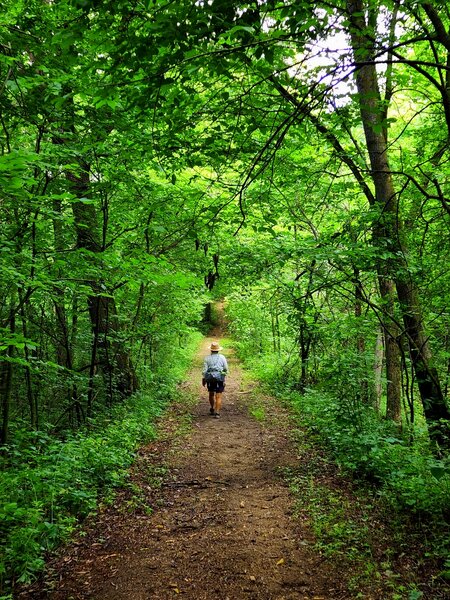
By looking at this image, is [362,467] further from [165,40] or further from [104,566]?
[165,40]

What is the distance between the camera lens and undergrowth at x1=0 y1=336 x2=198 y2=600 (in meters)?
3.87

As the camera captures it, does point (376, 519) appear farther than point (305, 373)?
No

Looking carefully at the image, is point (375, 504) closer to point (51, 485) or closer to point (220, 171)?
point (51, 485)

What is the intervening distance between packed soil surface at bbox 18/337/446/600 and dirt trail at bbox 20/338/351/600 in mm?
11

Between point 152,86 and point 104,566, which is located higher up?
point 152,86

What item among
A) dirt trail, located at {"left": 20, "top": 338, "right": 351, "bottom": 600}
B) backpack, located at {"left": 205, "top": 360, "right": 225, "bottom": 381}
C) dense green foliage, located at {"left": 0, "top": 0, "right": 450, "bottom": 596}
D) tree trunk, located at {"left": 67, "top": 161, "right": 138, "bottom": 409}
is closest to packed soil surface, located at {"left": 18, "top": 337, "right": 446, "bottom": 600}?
dirt trail, located at {"left": 20, "top": 338, "right": 351, "bottom": 600}

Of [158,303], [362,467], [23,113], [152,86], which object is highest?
[23,113]

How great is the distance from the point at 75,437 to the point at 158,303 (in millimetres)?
6359

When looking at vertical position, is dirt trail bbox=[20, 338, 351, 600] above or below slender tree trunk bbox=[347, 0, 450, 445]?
below

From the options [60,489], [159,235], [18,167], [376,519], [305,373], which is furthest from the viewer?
[305,373]

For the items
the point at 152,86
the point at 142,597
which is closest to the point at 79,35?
the point at 152,86

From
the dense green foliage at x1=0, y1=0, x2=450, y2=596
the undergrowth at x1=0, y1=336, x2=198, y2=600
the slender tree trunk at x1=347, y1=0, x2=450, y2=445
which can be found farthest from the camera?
the slender tree trunk at x1=347, y1=0, x2=450, y2=445

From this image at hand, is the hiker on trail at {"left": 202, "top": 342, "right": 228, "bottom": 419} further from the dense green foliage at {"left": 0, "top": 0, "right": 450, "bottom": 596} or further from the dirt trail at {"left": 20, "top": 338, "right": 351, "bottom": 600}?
the dirt trail at {"left": 20, "top": 338, "right": 351, "bottom": 600}

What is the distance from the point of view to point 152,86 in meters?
2.80
